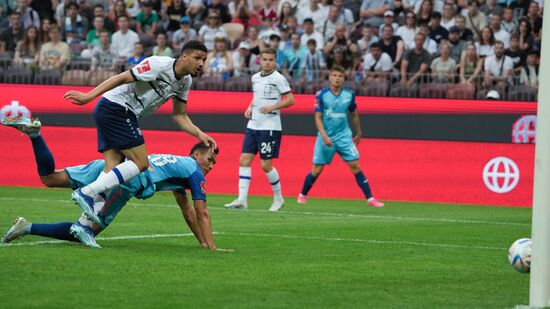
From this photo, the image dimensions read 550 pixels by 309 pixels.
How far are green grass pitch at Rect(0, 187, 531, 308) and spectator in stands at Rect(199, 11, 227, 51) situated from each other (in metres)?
8.31

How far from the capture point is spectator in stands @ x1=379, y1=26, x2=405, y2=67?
21.7 meters

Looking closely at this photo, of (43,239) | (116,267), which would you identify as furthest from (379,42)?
(116,267)

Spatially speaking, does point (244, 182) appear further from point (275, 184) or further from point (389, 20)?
point (389, 20)

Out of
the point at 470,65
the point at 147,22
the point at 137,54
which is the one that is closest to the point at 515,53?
the point at 470,65

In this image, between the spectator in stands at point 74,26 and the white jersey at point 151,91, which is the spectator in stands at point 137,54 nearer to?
the spectator in stands at point 74,26

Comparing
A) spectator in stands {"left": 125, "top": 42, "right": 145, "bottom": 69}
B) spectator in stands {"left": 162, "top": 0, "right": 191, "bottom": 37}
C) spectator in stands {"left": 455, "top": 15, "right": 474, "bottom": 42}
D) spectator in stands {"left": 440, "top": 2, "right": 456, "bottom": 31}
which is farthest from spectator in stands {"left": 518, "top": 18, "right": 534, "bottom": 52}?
spectator in stands {"left": 162, "top": 0, "right": 191, "bottom": 37}

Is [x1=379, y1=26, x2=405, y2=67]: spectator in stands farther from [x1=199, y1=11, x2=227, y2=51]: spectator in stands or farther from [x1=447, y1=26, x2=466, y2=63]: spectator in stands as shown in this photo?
[x1=199, y1=11, x2=227, y2=51]: spectator in stands

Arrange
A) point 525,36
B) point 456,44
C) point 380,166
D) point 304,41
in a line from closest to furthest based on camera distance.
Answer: point 380,166 < point 525,36 < point 456,44 < point 304,41

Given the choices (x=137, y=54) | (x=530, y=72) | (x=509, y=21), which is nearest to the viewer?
(x=530, y=72)

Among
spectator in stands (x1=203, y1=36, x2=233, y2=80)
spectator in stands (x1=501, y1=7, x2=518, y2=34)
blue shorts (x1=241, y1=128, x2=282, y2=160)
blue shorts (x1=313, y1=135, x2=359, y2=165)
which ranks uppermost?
spectator in stands (x1=501, y1=7, x2=518, y2=34)

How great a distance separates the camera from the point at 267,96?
1759 centimetres

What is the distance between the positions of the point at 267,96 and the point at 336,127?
5.61 feet

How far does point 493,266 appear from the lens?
9.98m

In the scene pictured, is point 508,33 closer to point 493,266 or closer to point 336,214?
point 336,214
